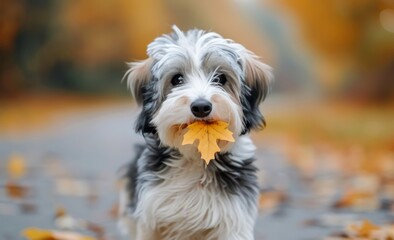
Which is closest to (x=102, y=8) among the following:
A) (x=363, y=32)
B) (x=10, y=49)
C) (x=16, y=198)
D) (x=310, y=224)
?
(x=10, y=49)

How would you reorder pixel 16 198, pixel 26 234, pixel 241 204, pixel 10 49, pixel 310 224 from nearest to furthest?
1. pixel 241 204
2. pixel 26 234
3. pixel 310 224
4. pixel 16 198
5. pixel 10 49

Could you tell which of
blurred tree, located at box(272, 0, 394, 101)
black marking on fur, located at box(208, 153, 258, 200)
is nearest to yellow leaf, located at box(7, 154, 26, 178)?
black marking on fur, located at box(208, 153, 258, 200)

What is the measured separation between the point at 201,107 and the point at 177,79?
30 cm

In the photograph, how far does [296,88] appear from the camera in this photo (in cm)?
1008

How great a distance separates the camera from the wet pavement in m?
4.86

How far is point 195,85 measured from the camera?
10.4ft

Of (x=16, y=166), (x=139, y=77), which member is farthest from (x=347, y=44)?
(x=139, y=77)

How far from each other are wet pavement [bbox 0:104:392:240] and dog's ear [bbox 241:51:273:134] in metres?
1.37

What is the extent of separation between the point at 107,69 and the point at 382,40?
3.97 m

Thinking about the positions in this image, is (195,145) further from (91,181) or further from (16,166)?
(16,166)

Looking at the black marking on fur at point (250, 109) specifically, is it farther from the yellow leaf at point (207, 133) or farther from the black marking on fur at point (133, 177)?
the black marking on fur at point (133, 177)

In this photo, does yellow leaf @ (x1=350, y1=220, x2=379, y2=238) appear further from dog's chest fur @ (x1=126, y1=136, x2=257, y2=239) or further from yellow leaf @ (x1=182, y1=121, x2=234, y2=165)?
yellow leaf @ (x1=182, y1=121, x2=234, y2=165)

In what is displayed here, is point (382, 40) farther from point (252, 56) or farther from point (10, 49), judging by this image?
point (252, 56)

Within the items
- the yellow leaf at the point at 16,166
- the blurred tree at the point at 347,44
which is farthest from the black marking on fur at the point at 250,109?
the blurred tree at the point at 347,44
